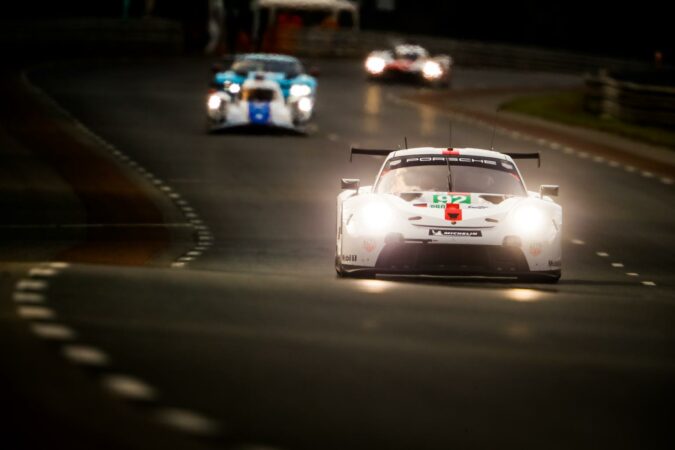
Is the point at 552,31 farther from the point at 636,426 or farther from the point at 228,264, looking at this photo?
the point at 636,426

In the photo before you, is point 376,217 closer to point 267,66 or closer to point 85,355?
point 85,355

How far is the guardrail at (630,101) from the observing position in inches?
1492

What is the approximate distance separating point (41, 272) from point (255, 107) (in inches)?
952

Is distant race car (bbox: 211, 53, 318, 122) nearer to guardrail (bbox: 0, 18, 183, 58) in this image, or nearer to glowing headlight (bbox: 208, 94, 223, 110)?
glowing headlight (bbox: 208, 94, 223, 110)

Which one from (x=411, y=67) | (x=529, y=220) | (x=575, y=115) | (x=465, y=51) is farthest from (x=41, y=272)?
(x=465, y=51)

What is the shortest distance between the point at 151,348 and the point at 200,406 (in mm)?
993

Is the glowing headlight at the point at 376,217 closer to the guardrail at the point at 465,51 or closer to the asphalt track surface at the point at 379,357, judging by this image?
the asphalt track surface at the point at 379,357

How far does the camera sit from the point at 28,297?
8.45 m

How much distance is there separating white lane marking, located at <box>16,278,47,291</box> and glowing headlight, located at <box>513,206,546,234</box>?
18.7 feet

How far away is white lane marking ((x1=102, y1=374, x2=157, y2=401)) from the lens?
616cm

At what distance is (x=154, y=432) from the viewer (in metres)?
5.61

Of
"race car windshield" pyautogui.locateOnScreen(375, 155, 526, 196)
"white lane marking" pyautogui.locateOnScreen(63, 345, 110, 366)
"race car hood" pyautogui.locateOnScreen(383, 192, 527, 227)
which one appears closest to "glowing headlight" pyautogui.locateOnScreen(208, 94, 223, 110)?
"race car windshield" pyautogui.locateOnScreen(375, 155, 526, 196)

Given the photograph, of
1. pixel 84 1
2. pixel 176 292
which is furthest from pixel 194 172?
pixel 84 1

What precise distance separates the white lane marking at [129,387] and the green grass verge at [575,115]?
28.5 meters
